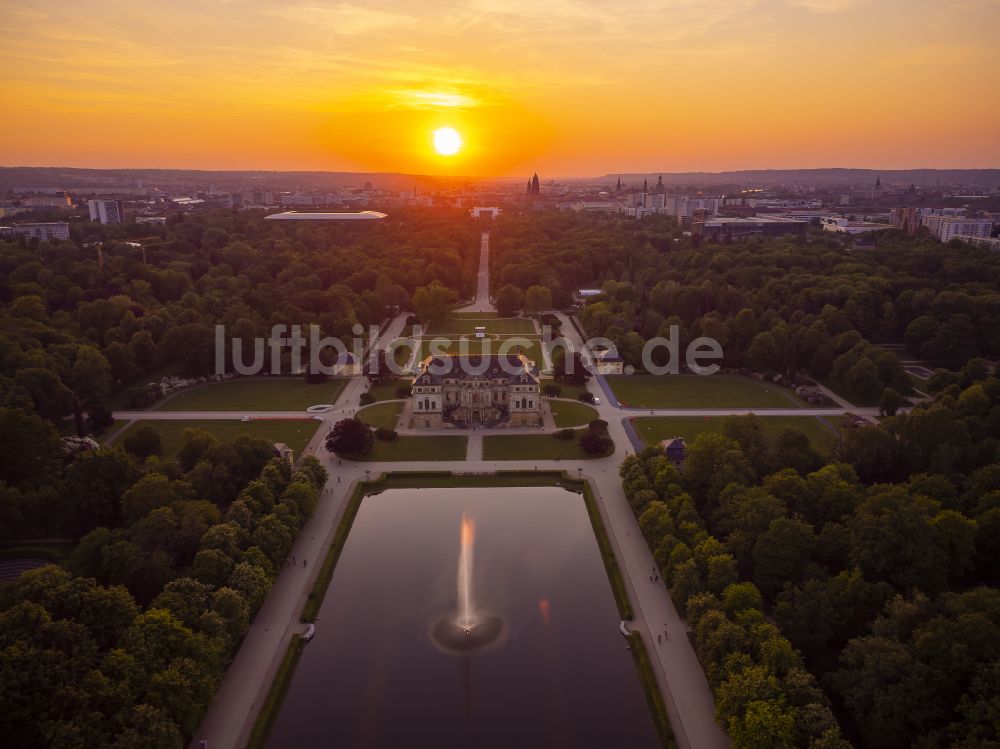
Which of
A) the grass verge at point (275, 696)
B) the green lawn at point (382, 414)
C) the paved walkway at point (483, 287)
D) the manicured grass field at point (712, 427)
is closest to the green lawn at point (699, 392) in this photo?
the manicured grass field at point (712, 427)

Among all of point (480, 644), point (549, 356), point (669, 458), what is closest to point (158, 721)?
point (480, 644)

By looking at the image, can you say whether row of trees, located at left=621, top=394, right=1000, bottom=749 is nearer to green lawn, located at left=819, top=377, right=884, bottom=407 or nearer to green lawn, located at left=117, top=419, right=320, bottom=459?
green lawn, located at left=819, top=377, right=884, bottom=407

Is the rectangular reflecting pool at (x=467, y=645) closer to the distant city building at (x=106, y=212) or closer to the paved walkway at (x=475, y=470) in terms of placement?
the paved walkway at (x=475, y=470)

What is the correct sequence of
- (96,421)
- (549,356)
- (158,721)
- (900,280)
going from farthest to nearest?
(900,280) < (549,356) < (96,421) < (158,721)

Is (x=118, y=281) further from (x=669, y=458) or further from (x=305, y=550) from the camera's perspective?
(x=669, y=458)

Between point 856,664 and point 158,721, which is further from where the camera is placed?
point 856,664

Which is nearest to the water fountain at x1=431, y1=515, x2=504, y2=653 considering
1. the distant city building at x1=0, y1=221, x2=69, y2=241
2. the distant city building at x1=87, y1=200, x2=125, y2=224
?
the distant city building at x1=0, y1=221, x2=69, y2=241
